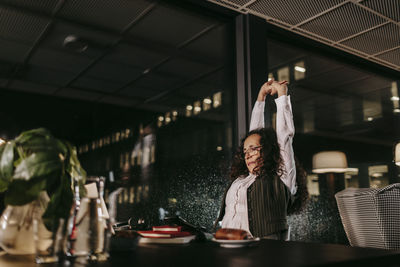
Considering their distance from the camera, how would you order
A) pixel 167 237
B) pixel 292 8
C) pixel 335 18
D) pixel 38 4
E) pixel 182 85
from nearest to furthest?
1. pixel 167 237
2. pixel 38 4
3. pixel 182 85
4. pixel 292 8
5. pixel 335 18

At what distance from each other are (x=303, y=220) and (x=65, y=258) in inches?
102

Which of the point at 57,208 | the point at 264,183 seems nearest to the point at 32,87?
the point at 264,183

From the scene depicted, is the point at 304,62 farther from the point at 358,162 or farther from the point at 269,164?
the point at 269,164

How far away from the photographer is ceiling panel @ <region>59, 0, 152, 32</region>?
2471 mm

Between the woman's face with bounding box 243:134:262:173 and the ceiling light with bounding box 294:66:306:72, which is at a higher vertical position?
the ceiling light with bounding box 294:66:306:72

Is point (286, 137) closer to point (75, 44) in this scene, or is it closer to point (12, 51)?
point (75, 44)

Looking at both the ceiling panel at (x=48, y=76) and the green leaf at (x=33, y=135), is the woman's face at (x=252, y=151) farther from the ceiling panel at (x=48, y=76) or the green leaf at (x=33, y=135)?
the green leaf at (x=33, y=135)

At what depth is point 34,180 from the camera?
0.84 m

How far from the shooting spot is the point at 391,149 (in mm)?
4070

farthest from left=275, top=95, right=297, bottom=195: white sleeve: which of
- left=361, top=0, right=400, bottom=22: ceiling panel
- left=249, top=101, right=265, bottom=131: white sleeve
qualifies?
left=361, top=0, right=400, bottom=22: ceiling panel

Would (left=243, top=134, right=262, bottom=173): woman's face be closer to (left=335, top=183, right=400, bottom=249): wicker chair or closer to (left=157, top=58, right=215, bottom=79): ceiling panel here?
(left=335, top=183, right=400, bottom=249): wicker chair

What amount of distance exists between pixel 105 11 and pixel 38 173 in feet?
6.59

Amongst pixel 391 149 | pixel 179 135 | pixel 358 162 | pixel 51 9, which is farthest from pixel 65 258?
pixel 391 149

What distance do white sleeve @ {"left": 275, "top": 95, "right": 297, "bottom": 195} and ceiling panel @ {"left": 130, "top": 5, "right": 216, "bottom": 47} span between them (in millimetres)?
1039
